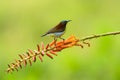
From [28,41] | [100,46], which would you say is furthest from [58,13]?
[100,46]

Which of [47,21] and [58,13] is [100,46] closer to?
[47,21]

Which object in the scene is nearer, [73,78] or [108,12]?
[73,78]

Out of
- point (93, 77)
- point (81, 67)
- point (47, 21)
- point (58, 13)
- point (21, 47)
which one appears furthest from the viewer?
point (58, 13)

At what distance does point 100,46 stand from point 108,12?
7.31m

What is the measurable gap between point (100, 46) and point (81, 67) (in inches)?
14.1

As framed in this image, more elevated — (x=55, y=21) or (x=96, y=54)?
(x=96, y=54)

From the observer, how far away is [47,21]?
14852mm

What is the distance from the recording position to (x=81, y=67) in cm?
751

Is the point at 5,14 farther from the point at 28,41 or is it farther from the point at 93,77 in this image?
the point at 93,77

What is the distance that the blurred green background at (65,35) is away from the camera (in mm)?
7258

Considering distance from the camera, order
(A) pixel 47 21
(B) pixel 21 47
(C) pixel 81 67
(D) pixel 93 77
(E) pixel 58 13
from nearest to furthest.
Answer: (D) pixel 93 77
(C) pixel 81 67
(B) pixel 21 47
(A) pixel 47 21
(E) pixel 58 13

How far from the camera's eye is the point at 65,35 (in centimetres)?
1336

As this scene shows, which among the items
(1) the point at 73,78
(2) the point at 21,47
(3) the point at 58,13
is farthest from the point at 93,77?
(3) the point at 58,13

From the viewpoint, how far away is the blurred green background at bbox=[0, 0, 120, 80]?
7258mm
